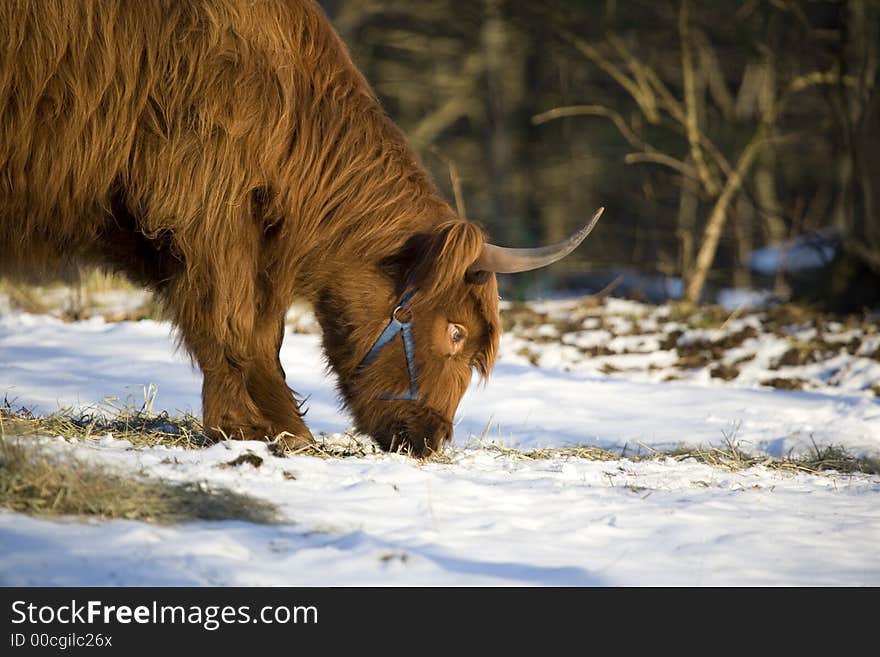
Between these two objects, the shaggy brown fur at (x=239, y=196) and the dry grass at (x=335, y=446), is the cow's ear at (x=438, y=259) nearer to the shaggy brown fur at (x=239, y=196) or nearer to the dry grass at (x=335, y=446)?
the shaggy brown fur at (x=239, y=196)

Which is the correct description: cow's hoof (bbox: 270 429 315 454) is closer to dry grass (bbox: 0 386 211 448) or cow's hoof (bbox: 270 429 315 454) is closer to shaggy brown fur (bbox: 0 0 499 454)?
shaggy brown fur (bbox: 0 0 499 454)

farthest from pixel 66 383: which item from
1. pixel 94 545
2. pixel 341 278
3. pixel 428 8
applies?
pixel 428 8

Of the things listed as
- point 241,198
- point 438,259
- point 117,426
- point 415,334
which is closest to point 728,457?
point 415,334

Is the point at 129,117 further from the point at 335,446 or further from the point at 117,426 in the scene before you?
the point at 335,446

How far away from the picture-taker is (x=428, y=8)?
1859 cm

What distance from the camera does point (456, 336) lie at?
4.95m

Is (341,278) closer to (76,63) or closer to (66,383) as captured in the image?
(76,63)

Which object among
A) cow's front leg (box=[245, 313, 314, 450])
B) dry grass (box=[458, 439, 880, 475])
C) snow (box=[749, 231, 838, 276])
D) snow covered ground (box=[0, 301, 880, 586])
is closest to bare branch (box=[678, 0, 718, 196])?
snow (box=[749, 231, 838, 276])

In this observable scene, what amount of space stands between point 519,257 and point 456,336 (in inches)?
18.0

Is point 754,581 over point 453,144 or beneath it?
beneath

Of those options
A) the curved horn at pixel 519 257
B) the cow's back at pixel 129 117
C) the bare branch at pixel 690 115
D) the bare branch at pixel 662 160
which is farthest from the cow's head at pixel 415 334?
the bare branch at pixel 690 115

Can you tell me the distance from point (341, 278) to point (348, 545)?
73.6 inches

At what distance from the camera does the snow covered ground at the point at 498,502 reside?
3.12m

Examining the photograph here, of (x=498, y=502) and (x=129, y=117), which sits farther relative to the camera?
(x=129, y=117)
